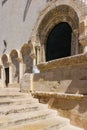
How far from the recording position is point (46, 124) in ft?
14.5

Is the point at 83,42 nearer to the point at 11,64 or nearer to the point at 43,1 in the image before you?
the point at 43,1

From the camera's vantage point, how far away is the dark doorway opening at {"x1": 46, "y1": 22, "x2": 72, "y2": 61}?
10.1 m

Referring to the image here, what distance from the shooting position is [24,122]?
4.41 metres

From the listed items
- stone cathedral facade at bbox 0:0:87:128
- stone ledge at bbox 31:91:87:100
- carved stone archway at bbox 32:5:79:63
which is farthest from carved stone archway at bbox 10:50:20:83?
stone ledge at bbox 31:91:87:100

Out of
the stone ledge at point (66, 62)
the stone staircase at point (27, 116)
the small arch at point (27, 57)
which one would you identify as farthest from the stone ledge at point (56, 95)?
the small arch at point (27, 57)

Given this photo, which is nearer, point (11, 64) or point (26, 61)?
point (26, 61)

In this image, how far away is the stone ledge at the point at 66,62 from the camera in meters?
4.45

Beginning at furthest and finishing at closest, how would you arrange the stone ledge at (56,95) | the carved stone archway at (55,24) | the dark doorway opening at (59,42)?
the dark doorway opening at (59,42) → the carved stone archway at (55,24) → the stone ledge at (56,95)

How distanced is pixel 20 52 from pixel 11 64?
1.44 metres

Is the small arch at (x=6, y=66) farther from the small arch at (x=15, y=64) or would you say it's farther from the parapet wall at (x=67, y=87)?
the parapet wall at (x=67, y=87)

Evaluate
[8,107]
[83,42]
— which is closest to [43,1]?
[83,42]

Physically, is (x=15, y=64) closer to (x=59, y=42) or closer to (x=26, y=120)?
(x=59, y=42)

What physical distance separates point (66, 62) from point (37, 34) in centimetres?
636

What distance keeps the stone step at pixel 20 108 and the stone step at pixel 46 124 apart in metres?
0.43
